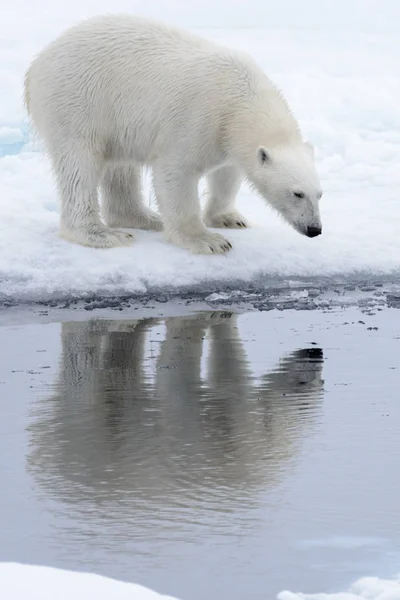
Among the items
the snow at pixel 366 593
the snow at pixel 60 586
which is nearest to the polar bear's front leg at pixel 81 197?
the snow at pixel 60 586

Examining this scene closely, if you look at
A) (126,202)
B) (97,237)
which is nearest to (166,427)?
(97,237)

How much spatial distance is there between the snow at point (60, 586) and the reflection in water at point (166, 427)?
37cm

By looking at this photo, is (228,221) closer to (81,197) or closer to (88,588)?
(81,197)

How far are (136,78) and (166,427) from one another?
4594 mm

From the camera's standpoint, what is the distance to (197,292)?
27.7 ft

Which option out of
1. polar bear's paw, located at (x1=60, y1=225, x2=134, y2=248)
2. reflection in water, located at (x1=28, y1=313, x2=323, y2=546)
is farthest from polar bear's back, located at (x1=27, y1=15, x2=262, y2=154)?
reflection in water, located at (x1=28, y1=313, x2=323, y2=546)

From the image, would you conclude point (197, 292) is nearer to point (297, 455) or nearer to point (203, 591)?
point (297, 455)

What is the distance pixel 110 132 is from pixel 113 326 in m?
2.24

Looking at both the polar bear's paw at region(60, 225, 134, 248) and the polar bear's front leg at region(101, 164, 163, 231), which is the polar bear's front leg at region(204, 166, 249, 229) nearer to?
the polar bear's front leg at region(101, 164, 163, 231)

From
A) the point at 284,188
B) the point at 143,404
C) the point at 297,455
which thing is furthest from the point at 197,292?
the point at 297,455

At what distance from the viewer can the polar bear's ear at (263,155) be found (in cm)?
835

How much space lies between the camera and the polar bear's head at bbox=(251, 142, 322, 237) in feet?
27.3

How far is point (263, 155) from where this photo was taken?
841 cm

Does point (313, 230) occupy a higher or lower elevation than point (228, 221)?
higher
